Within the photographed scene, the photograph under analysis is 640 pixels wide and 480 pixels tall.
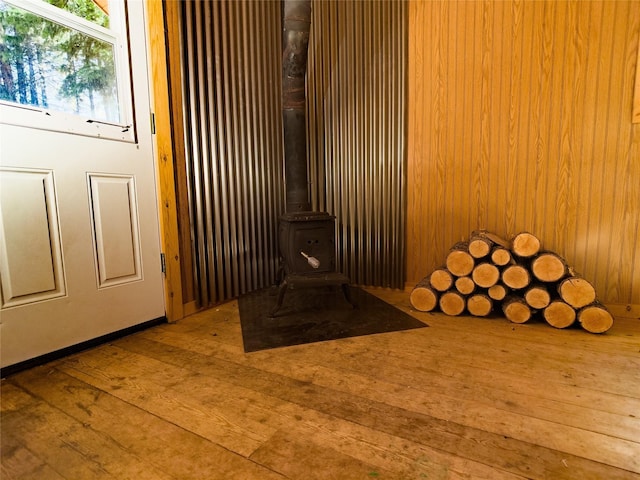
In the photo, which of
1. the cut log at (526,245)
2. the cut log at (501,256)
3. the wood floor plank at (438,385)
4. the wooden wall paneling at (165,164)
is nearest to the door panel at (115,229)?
the wooden wall paneling at (165,164)

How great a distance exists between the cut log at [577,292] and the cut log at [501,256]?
31 cm

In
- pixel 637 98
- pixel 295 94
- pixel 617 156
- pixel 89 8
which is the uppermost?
pixel 89 8

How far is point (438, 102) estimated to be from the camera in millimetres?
A: 2492

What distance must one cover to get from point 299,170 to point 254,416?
1.71m

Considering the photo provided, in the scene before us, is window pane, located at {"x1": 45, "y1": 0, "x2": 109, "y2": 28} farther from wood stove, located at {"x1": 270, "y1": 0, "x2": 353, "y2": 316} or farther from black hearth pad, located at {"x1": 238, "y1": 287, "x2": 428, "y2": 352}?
black hearth pad, located at {"x1": 238, "y1": 287, "x2": 428, "y2": 352}

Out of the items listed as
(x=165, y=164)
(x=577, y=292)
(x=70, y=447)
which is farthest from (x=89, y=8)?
(x=577, y=292)

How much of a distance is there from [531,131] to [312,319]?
1932 mm

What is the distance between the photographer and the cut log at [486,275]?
203 centimetres

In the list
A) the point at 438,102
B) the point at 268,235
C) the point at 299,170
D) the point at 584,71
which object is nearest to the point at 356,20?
the point at 438,102

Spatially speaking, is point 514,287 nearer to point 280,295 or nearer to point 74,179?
point 280,295

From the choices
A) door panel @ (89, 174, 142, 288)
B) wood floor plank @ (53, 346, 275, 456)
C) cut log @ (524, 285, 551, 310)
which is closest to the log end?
cut log @ (524, 285, 551, 310)

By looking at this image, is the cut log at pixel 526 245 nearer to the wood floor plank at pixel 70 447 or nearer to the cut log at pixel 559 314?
the cut log at pixel 559 314

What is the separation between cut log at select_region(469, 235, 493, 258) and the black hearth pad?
0.55m

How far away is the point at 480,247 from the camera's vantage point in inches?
80.1
